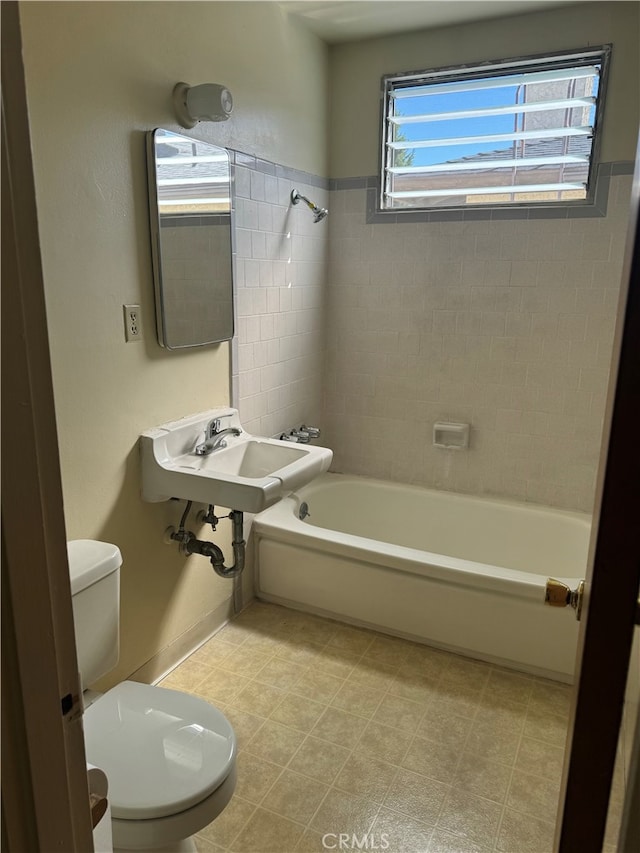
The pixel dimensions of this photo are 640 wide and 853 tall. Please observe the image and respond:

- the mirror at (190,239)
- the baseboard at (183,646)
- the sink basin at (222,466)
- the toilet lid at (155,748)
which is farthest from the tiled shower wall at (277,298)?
the toilet lid at (155,748)

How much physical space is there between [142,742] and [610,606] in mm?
1257

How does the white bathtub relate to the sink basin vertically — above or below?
below

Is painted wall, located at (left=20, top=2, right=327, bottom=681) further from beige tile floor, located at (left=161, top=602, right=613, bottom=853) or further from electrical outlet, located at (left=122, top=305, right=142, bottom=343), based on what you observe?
beige tile floor, located at (left=161, top=602, right=613, bottom=853)

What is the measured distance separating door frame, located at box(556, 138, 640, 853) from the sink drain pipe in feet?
5.46

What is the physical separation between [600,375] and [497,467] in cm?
66

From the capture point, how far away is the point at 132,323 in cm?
197

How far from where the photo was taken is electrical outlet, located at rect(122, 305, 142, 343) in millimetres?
1944

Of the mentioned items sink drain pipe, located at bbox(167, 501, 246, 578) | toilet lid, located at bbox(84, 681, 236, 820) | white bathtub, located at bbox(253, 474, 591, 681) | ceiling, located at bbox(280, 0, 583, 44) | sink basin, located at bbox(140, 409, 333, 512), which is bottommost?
white bathtub, located at bbox(253, 474, 591, 681)

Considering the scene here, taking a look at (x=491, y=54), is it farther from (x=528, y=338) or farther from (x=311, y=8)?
(x=528, y=338)

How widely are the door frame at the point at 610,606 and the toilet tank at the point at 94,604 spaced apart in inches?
47.2

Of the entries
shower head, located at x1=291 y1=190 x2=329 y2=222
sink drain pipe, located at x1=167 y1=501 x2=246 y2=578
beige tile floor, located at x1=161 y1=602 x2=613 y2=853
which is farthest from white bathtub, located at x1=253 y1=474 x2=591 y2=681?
shower head, located at x1=291 y1=190 x2=329 y2=222

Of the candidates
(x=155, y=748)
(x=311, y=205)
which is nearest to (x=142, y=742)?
(x=155, y=748)

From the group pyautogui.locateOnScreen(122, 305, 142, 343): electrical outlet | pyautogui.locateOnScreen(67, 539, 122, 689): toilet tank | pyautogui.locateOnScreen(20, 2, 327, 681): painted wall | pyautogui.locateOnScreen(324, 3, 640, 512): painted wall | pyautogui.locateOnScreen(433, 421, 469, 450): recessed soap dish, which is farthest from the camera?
pyautogui.locateOnScreen(433, 421, 469, 450): recessed soap dish

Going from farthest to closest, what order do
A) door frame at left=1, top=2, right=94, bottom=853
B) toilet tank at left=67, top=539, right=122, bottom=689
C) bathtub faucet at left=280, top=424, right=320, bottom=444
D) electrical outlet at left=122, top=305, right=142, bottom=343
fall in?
bathtub faucet at left=280, top=424, right=320, bottom=444, electrical outlet at left=122, top=305, right=142, bottom=343, toilet tank at left=67, top=539, right=122, bottom=689, door frame at left=1, top=2, right=94, bottom=853
